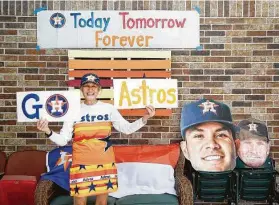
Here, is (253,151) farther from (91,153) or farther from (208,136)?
(91,153)

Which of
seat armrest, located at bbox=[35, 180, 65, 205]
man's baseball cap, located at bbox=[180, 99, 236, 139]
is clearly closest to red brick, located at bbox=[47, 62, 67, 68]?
seat armrest, located at bbox=[35, 180, 65, 205]

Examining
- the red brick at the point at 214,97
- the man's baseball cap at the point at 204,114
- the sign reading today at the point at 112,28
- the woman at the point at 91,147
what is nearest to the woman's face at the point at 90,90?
the woman at the point at 91,147

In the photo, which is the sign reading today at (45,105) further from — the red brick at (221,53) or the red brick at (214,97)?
the red brick at (221,53)

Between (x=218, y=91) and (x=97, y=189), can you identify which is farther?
(x=218, y=91)

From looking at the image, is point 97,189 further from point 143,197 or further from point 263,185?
point 263,185

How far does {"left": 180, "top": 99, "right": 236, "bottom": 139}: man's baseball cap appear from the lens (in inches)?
199

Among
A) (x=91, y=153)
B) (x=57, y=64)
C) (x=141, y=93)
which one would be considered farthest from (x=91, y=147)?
(x=57, y=64)

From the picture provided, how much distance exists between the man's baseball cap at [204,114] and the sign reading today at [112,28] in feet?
2.90

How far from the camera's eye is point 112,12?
198 inches

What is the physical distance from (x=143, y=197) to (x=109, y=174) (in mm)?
779

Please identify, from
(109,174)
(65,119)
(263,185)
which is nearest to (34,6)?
(65,119)

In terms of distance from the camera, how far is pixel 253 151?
5.05 m

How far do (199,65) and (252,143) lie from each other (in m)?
1.24

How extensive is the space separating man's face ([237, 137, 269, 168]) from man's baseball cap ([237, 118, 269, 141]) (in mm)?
68
